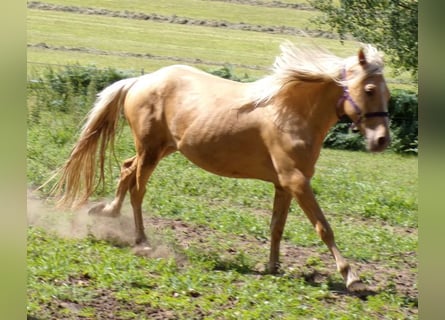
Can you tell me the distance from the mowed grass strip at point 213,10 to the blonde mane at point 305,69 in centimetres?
2090

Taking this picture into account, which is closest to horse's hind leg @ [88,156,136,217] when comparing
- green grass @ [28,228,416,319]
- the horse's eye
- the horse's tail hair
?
the horse's tail hair

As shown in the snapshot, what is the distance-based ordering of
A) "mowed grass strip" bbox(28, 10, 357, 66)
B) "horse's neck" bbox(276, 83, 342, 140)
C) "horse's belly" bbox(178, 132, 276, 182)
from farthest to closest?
"mowed grass strip" bbox(28, 10, 357, 66)
"horse's belly" bbox(178, 132, 276, 182)
"horse's neck" bbox(276, 83, 342, 140)

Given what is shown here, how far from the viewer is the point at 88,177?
7.62m

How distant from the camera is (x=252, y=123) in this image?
6723 mm

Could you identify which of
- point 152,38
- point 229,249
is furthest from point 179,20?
point 229,249

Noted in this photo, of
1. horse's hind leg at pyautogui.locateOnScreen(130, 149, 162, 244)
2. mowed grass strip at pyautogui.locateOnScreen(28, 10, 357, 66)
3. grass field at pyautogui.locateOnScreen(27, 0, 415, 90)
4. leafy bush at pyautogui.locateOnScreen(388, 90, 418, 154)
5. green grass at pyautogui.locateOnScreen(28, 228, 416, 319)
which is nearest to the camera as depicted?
green grass at pyautogui.locateOnScreen(28, 228, 416, 319)

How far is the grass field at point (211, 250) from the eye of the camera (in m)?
5.64

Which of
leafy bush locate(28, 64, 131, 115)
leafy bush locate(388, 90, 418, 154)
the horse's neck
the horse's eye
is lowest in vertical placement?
leafy bush locate(388, 90, 418, 154)

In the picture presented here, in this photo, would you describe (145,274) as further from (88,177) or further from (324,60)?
(324,60)

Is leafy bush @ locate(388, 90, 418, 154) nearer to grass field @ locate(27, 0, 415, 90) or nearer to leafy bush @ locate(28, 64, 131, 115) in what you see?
grass field @ locate(27, 0, 415, 90)

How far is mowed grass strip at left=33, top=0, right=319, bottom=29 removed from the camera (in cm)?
2762

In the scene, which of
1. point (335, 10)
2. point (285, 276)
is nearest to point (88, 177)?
point (285, 276)

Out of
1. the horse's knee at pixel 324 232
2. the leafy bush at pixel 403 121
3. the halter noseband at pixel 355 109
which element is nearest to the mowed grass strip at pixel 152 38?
the leafy bush at pixel 403 121

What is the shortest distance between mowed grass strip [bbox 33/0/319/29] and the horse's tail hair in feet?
66.4
